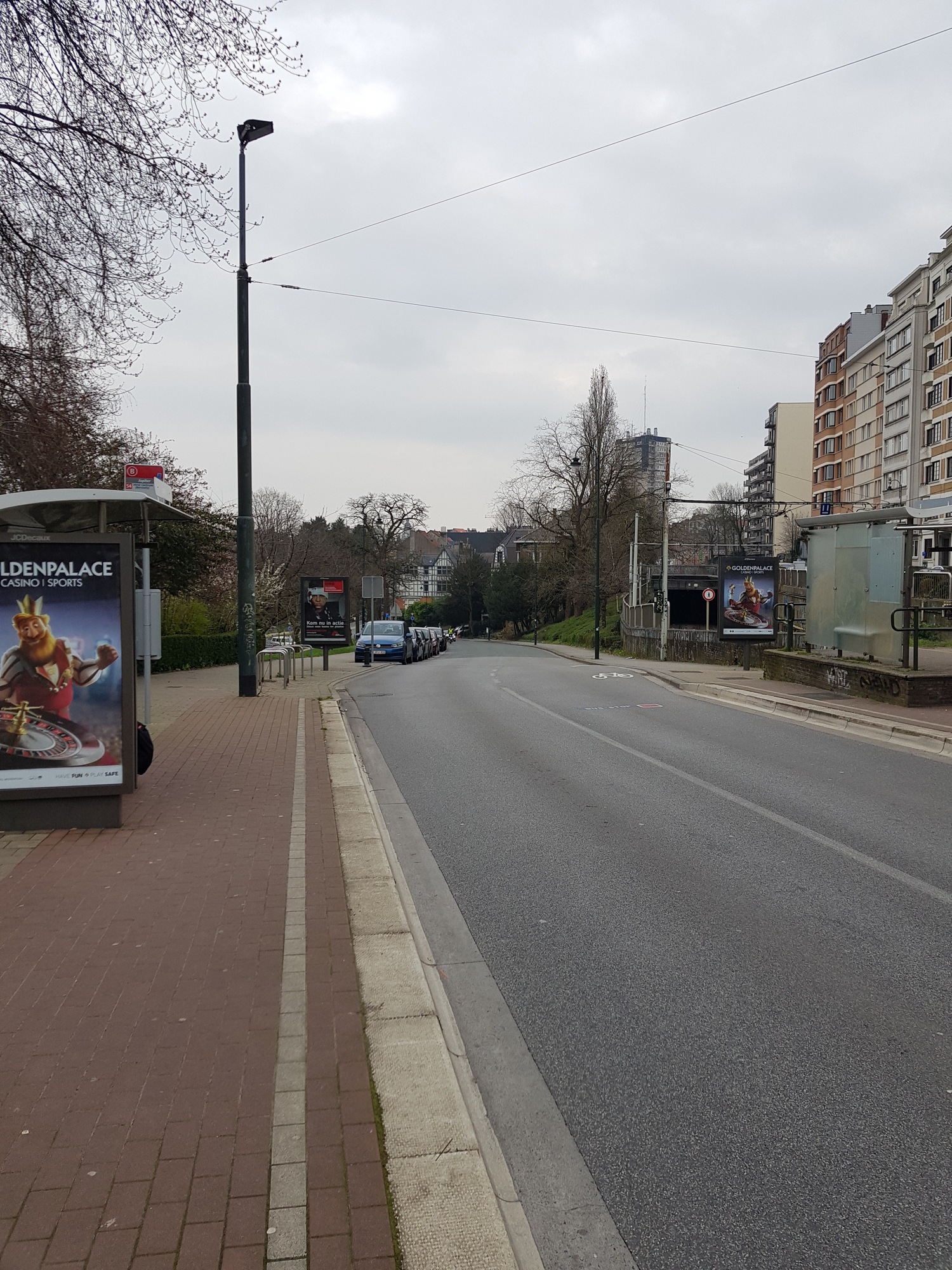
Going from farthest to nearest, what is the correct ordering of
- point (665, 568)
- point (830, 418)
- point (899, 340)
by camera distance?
point (830, 418), point (899, 340), point (665, 568)

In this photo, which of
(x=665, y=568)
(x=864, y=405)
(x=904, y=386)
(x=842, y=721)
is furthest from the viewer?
(x=864, y=405)

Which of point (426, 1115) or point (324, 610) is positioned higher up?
point (324, 610)

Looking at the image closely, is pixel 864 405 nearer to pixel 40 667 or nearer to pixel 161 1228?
pixel 40 667

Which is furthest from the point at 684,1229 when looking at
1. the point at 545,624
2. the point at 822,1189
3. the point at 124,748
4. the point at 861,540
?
the point at 545,624

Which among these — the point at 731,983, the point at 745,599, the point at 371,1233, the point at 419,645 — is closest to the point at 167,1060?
the point at 371,1233

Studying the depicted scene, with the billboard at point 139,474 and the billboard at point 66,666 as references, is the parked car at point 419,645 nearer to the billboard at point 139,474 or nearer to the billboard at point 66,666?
the billboard at point 139,474

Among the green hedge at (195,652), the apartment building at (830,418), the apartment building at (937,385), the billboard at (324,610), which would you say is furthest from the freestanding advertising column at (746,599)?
the apartment building at (830,418)

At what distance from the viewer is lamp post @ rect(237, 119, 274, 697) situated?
18.4 metres

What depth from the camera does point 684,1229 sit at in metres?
3.01

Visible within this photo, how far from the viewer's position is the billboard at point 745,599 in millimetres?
28031

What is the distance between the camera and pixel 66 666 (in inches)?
295

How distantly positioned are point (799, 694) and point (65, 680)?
13.6 metres

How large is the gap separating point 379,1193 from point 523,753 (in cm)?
945

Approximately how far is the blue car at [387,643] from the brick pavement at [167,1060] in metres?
28.8
